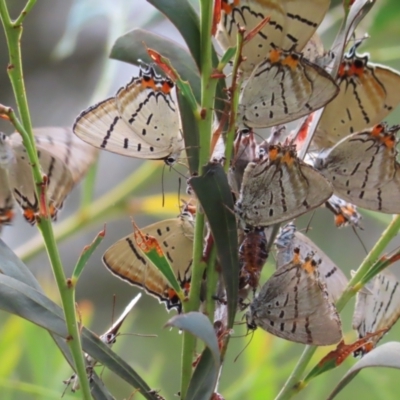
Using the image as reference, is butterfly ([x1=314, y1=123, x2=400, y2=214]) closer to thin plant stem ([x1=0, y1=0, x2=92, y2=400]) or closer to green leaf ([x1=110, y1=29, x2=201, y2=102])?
green leaf ([x1=110, y1=29, x2=201, y2=102])

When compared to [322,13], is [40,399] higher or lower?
lower

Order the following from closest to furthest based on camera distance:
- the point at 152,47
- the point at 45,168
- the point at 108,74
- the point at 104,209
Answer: the point at 152,47 < the point at 45,168 < the point at 108,74 < the point at 104,209

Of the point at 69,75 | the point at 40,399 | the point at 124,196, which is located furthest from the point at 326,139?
the point at 69,75

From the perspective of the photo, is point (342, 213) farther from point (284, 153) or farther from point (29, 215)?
point (29, 215)

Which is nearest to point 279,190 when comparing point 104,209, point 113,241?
point 104,209

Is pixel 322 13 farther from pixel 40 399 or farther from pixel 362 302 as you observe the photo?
pixel 40 399

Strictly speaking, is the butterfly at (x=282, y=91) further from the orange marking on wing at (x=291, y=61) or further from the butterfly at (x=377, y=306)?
the butterfly at (x=377, y=306)

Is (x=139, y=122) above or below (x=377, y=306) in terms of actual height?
above

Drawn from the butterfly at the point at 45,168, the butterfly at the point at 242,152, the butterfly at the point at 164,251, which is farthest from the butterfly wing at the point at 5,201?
the butterfly at the point at 242,152
